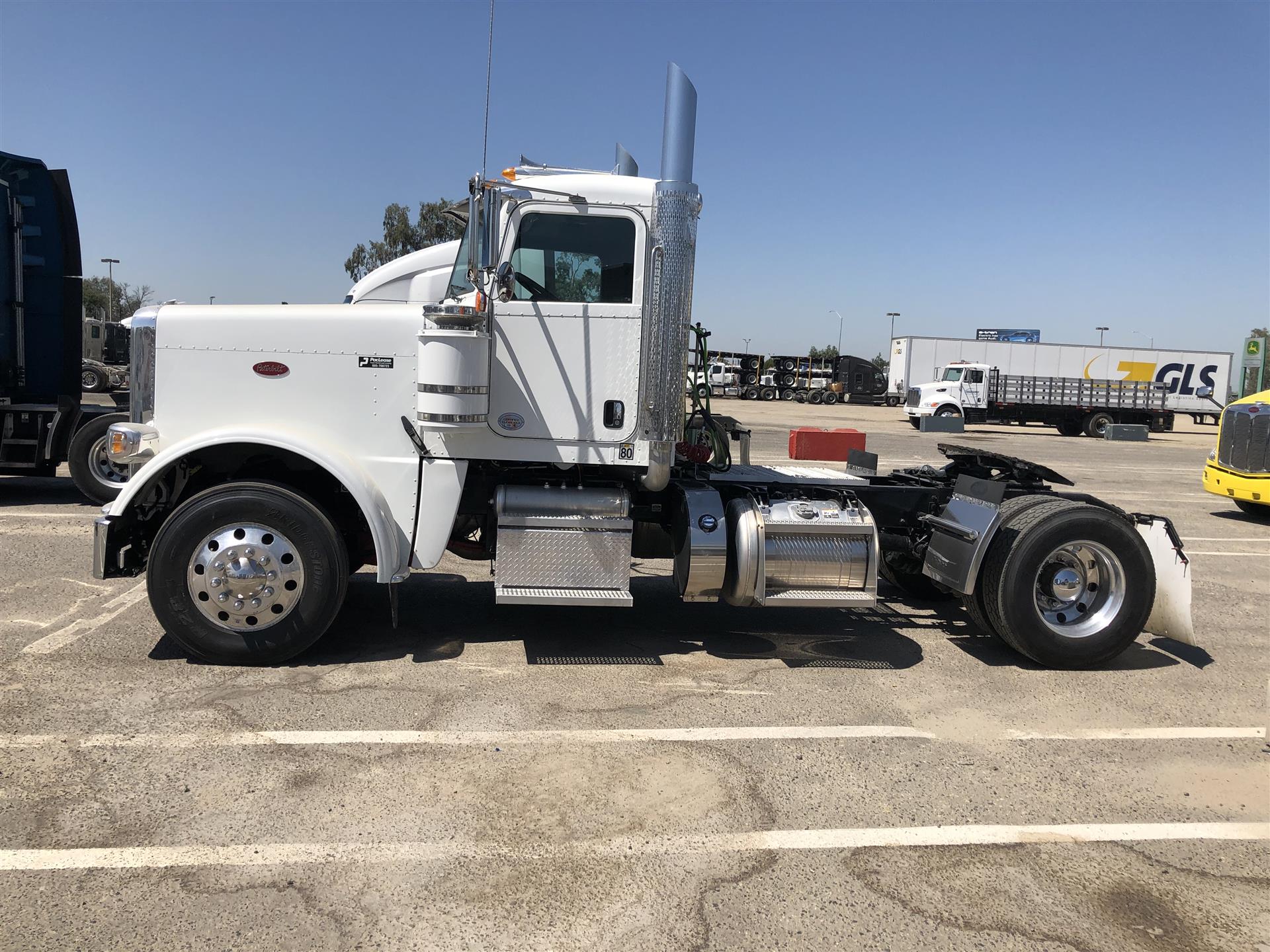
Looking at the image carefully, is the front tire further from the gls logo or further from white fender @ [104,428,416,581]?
the gls logo

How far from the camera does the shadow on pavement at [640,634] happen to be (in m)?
5.52

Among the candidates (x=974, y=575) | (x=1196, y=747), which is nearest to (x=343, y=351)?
(x=974, y=575)

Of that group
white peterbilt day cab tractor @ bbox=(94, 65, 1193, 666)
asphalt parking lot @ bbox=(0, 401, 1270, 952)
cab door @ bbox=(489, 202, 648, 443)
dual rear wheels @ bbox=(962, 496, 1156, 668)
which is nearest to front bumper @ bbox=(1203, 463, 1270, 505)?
asphalt parking lot @ bbox=(0, 401, 1270, 952)

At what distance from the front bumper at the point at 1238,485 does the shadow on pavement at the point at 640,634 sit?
24.3 feet

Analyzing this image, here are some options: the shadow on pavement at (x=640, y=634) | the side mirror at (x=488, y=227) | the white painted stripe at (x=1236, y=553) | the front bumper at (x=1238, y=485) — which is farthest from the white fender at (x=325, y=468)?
the front bumper at (x=1238, y=485)

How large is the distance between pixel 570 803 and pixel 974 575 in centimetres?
310

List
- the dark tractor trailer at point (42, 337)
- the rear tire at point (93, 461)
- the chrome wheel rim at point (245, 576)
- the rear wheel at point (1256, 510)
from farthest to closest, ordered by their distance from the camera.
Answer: the rear wheel at point (1256, 510) < the rear tire at point (93, 461) < the dark tractor trailer at point (42, 337) < the chrome wheel rim at point (245, 576)

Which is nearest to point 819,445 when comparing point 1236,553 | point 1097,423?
point 1236,553

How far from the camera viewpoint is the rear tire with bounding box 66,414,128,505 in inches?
399

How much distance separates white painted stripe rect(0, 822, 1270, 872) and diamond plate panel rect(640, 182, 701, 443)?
2527 millimetres

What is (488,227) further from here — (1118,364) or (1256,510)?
(1118,364)

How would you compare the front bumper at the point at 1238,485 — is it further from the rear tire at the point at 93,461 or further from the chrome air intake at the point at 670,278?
the rear tire at the point at 93,461

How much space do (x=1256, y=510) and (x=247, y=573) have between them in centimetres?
1366

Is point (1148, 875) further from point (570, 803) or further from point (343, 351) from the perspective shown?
point (343, 351)
